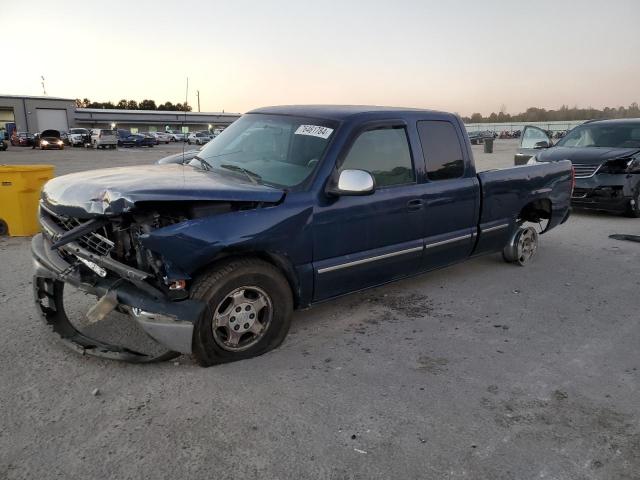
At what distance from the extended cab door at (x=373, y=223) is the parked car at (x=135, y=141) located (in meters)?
41.5

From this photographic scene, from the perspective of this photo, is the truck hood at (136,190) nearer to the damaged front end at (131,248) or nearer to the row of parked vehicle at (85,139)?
the damaged front end at (131,248)

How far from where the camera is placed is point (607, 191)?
8914 mm

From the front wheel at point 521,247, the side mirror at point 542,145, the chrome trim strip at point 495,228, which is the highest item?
the side mirror at point 542,145

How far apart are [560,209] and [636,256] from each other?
1.31 metres

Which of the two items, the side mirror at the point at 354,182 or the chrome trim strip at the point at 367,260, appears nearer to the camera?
the side mirror at the point at 354,182

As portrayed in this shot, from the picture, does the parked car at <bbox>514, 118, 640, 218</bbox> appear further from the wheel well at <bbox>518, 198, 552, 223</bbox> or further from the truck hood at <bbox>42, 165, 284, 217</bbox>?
the truck hood at <bbox>42, 165, 284, 217</bbox>

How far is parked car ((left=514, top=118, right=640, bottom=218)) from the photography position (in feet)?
29.0

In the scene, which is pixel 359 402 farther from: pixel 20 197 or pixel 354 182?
pixel 20 197

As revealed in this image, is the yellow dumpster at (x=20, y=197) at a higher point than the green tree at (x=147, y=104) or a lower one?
lower

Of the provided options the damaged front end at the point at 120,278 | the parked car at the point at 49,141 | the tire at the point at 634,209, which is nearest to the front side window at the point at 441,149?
the damaged front end at the point at 120,278

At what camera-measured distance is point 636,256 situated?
659 cm

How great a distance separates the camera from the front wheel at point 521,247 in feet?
19.4

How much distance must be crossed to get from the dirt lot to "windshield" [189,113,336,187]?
1.33 m

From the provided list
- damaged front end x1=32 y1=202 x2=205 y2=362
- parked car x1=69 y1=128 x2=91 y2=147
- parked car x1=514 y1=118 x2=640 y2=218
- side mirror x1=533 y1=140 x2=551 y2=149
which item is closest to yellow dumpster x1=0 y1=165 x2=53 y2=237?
damaged front end x1=32 y1=202 x2=205 y2=362
